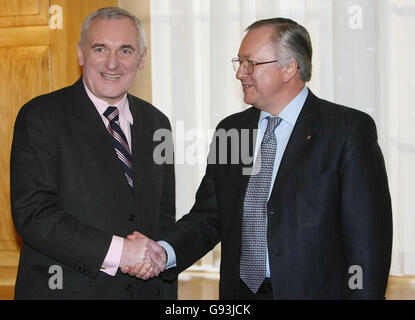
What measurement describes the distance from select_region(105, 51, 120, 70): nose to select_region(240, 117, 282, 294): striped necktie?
0.64m

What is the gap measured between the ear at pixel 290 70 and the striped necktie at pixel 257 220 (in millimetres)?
233

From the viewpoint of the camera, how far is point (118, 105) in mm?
2436

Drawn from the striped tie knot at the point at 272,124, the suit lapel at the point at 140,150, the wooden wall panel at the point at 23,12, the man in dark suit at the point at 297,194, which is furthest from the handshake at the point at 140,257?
the wooden wall panel at the point at 23,12

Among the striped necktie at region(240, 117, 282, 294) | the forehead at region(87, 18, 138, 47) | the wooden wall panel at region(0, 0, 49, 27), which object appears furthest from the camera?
the wooden wall panel at region(0, 0, 49, 27)

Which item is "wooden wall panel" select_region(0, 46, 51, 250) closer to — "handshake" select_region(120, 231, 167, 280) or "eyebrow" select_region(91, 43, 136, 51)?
"eyebrow" select_region(91, 43, 136, 51)

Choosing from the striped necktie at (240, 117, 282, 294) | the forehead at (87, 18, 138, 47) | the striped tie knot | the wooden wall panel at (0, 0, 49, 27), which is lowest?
the striped necktie at (240, 117, 282, 294)

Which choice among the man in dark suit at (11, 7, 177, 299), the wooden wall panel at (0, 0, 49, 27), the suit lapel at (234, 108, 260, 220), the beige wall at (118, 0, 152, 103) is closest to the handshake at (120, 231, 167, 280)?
the man in dark suit at (11, 7, 177, 299)

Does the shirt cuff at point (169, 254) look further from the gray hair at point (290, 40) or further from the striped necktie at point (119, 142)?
the gray hair at point (290, 40)

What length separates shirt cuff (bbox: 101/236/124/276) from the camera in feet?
7.29

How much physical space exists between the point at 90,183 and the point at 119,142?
22 cm

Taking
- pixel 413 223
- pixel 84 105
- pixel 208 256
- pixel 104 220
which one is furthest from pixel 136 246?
pixel 413 223

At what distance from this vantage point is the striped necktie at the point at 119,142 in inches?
91.6

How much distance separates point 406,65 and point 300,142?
6.74 ft

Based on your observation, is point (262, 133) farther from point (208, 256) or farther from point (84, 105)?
point (208, 256)
